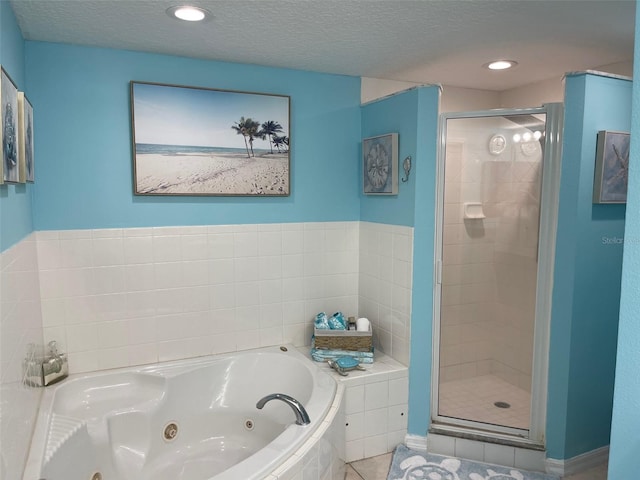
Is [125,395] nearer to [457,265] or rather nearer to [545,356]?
[457,265]

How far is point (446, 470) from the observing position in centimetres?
250

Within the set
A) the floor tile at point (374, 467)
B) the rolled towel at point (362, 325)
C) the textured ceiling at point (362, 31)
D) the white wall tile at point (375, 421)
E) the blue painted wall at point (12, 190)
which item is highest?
the textured ceiling at point (362, 31)

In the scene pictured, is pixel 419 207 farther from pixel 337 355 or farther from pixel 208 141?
pixel 208 141

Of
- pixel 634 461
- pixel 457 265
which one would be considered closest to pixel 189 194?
pixel 457 265

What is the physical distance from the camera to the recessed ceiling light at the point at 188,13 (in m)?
1.93

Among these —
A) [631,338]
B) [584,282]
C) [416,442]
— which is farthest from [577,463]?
[631,338]

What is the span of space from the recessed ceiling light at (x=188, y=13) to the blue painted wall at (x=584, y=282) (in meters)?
1.78

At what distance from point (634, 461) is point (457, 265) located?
1.91m

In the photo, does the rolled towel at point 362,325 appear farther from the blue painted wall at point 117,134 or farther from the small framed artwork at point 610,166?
the small framed artwork at point 610,166

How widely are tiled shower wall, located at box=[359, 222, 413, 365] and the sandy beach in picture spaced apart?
0.68 metres

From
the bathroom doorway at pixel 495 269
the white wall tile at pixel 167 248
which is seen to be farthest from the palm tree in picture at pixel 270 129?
the bathroom doorway at pixel 495 269

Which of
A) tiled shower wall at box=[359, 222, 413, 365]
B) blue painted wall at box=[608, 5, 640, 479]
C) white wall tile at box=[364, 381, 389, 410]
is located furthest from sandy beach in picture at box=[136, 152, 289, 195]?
blue painted wall at box=[608, 5, 640, 479]

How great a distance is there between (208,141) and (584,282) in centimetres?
219

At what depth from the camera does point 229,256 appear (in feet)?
9.37
